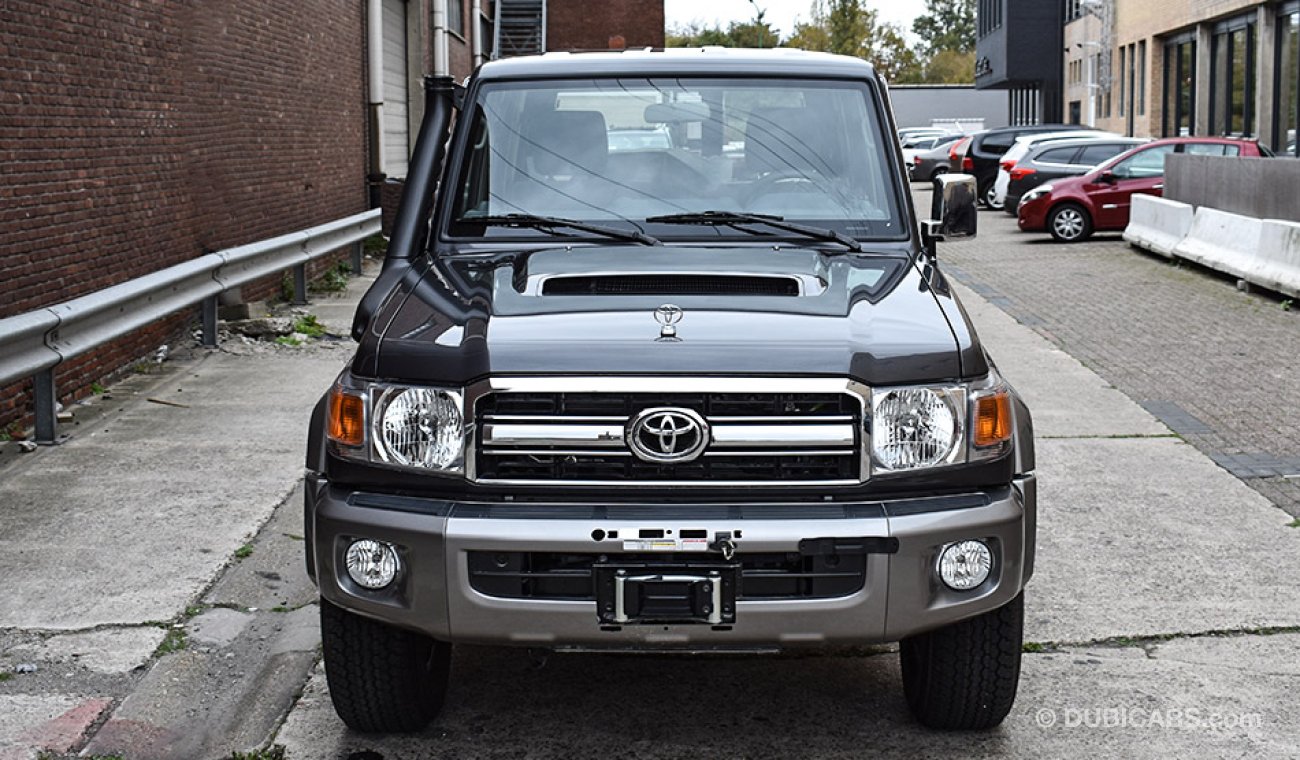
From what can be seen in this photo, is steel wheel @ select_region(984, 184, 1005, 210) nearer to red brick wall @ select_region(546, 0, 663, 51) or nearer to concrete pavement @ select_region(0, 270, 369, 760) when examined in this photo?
red brick wall @ select_region(546, 0, 663, 51)

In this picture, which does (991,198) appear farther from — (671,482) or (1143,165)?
(671,482)

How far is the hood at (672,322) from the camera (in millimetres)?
4109

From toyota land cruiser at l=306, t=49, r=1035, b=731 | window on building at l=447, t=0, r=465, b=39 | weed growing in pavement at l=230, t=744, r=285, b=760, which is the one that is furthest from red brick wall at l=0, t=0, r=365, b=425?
window on building at l=447, t=0, r=465, b=39

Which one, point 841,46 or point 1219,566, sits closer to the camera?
point 1219,566

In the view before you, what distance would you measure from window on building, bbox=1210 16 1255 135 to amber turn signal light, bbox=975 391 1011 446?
33.9 metres

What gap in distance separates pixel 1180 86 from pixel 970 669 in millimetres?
42126

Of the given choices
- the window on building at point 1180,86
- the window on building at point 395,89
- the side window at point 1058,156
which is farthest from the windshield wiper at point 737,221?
the window on building at point 1180,86

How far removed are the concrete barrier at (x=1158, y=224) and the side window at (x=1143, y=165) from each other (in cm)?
191

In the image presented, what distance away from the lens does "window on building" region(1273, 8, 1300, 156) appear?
109 feet

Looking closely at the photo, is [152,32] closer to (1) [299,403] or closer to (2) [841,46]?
(1) [299,403]

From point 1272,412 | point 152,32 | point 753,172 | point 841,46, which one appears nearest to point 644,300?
point 753,172

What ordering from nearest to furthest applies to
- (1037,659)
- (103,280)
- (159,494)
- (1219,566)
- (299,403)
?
(1037,659) → (1219,566) → (159,494) → (299,403) → (103,280)

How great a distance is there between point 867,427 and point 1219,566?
2911mm

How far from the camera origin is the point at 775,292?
4.58 metres
